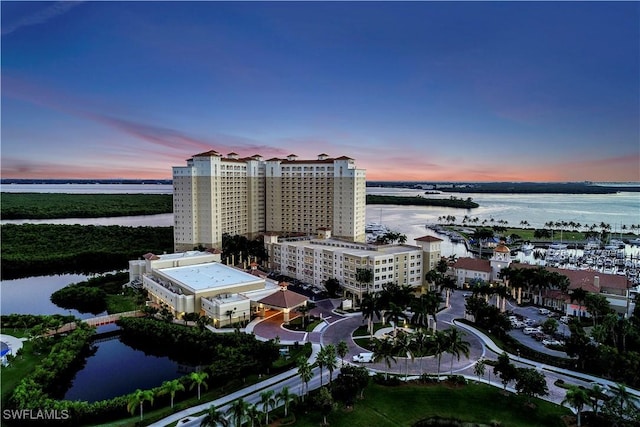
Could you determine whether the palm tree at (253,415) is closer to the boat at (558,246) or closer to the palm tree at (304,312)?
the palm tree at (304,312)

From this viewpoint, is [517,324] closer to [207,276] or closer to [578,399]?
[578,399]

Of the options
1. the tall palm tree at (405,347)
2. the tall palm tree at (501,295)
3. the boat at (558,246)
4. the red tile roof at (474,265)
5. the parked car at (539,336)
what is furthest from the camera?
the boat at (558,246)

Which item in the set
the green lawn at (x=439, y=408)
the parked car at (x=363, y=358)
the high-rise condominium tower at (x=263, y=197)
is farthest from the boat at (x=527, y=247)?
the green lawn at (x=439, y=408)

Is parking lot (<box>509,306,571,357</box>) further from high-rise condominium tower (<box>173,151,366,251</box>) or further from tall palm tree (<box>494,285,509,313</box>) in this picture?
high-rise condominium tower (<box>173,151,366,251</box>)

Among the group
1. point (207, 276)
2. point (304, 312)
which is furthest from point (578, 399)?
point (207, 276)

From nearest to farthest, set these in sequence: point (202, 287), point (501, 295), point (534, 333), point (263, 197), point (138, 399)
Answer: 1. point (138, 399)
2. point (534, 333)
3. point (501, 295)
4. point (202, 287)
5. point (263, 197)

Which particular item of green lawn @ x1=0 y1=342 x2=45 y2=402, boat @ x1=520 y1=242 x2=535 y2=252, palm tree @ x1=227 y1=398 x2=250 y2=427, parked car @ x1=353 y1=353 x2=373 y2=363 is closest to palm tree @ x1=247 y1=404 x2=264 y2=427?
palm tree @ x1=227 y1=398 x2=250 y2=427
